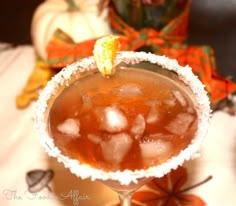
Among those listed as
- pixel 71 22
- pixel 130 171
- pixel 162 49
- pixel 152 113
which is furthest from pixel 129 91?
pixel 71 22

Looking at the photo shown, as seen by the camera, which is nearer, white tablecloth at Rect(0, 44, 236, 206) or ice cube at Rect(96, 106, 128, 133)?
ice cube at Rect(96, 106, 128, 133)

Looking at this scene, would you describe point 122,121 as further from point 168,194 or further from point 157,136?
point 168,194

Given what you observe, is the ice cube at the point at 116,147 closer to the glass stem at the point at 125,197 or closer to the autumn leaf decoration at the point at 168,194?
the glass stem at the point at 125,197

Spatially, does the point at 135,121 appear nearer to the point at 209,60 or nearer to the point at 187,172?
the point at 187,172

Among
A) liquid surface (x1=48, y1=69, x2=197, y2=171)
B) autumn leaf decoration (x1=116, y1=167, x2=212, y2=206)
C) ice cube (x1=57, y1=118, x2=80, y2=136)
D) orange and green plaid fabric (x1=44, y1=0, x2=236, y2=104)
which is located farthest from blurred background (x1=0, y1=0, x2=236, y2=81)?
ice cube (x1=57, y1=118, x2=80, y2=136)

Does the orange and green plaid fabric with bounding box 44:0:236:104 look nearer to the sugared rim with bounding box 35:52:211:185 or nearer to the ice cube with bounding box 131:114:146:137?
the sugared rim with bounding box 35:52:211:185

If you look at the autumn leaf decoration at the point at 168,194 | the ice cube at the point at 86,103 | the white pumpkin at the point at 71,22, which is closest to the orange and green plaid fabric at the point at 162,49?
the white pumpkin at the point at 71,22

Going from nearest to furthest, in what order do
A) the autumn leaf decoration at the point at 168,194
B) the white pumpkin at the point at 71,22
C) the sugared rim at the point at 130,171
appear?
the sugared rim at the point at 130,171, the autumn leaf decoration at the point at 168,194, the white pumpkin at the point at 71,22
